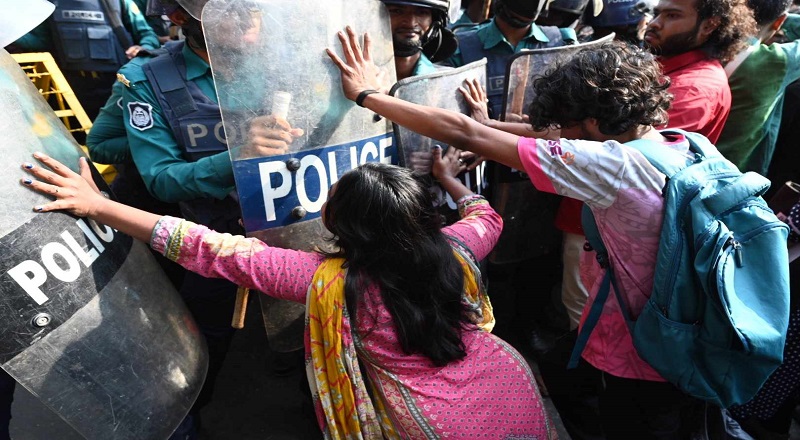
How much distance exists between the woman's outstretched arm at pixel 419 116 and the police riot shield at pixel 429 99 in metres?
0.15

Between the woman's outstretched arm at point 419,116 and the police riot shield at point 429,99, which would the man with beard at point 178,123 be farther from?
the police riot shield at point 429,99

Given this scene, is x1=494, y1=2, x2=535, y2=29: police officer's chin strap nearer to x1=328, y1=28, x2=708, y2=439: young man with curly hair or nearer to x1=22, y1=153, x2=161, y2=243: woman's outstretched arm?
x1=328, y1=28, x2=708, y2=439: young man with curly hair

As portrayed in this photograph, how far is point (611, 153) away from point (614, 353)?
0.76 metres

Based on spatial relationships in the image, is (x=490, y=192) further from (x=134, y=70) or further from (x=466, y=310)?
(x=134, y=70)

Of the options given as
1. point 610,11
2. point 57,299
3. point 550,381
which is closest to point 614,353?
point 550,381

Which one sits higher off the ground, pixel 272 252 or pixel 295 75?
pixel 295 75

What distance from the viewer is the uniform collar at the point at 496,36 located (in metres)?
3.01

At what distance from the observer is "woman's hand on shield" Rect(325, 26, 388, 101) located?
1819mm

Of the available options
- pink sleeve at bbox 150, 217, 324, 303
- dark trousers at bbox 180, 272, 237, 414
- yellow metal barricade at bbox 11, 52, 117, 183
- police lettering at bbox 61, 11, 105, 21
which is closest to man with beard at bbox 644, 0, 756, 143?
pink sleeve at bbox 150, 217, 324, 303

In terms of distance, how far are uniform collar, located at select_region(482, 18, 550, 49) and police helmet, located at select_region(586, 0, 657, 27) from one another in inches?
36.6

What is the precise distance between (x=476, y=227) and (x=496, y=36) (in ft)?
5.31

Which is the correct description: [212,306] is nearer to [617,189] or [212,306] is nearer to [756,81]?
[617,189]

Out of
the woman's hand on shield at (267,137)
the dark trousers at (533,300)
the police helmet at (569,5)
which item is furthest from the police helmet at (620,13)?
the woman's hand on shield at (267,137)

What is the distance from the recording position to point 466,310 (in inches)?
64.1
